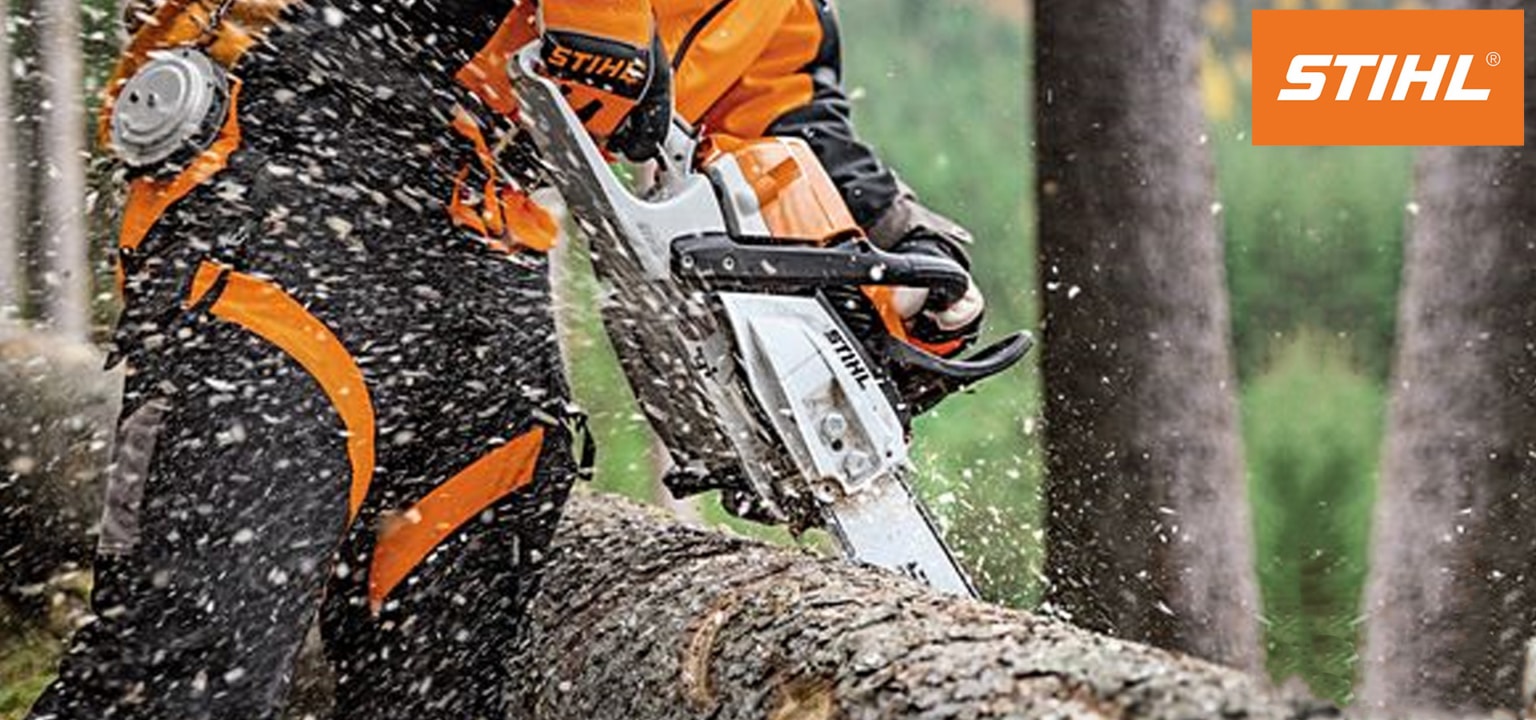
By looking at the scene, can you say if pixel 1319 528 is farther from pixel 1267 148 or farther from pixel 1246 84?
pixel 1246 84

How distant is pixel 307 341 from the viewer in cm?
208

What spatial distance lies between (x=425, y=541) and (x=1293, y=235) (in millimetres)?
6331

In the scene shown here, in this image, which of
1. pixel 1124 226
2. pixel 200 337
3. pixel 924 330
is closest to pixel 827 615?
pixel 924 330

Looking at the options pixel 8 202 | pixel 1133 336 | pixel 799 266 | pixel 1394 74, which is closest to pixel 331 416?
pixel 799 266

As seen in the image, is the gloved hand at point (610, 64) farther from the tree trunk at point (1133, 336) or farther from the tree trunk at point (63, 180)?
the tree trunk at point (63, 180)

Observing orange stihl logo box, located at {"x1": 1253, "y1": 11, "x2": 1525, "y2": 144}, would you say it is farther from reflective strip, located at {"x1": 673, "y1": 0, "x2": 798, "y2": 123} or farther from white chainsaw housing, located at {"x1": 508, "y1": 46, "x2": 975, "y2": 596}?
white chainsaw housing, located at {"x1": 508, "y1": 46, "x2": 975, "y2": 596}

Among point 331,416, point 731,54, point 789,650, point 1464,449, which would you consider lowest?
point 1464,449

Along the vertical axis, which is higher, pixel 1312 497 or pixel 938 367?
pixel 938 367

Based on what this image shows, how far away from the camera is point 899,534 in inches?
93.7

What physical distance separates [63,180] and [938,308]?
4.61 metres

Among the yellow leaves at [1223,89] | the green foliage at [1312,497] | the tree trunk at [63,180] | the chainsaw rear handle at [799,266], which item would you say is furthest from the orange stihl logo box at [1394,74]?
the tree trunk at [63,180]

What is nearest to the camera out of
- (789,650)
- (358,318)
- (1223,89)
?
(789,650)

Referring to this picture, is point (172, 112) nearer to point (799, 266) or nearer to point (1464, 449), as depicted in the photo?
point (799, 266)

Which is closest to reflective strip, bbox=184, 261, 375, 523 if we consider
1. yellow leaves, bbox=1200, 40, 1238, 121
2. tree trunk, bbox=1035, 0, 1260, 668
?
tree trunk, bbox=1035, 0, 1260, 668
